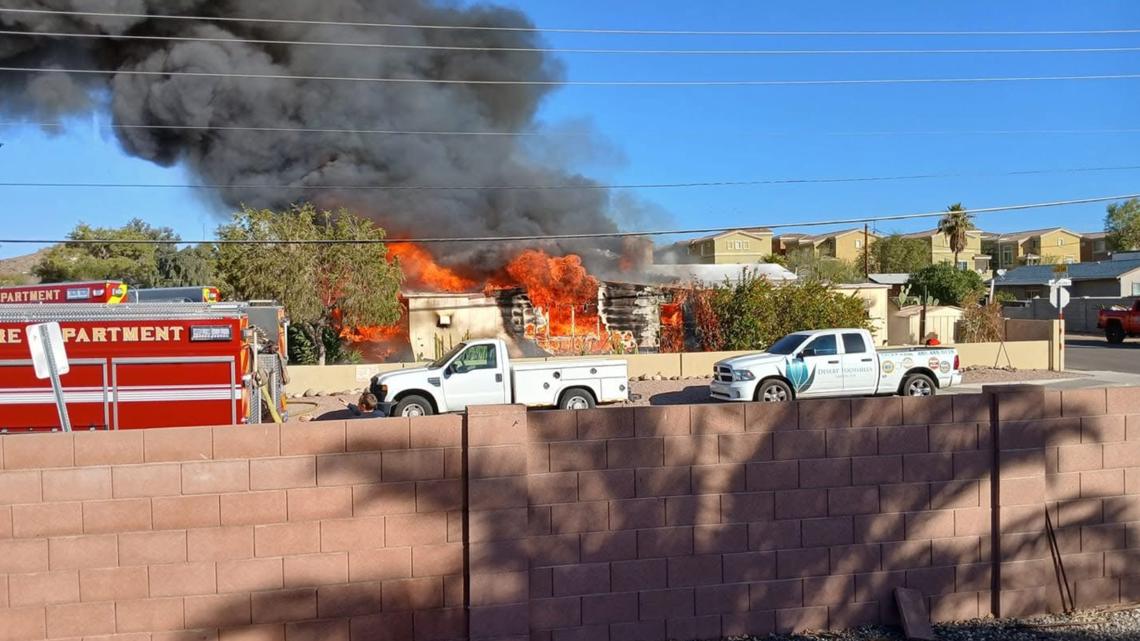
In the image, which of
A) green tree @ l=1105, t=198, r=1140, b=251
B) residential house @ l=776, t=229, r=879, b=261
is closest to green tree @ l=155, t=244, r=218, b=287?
residential house @ l=776, t=229, r=879, b=261

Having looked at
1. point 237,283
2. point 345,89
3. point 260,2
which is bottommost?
point 237,283

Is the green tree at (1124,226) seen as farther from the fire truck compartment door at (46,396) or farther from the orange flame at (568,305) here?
the fire truck compartment door at (46,396)

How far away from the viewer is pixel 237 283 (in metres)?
27.6

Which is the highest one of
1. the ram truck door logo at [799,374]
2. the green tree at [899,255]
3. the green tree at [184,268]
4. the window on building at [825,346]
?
the green tree at [899,255]

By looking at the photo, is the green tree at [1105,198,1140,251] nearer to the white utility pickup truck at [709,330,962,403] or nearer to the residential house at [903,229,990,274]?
the residential house at [903,229,990,274]

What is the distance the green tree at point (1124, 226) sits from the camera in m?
81.8

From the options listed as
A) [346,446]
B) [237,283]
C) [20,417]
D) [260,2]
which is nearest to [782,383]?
[20,417]

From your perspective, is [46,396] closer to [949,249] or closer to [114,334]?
[114,334]

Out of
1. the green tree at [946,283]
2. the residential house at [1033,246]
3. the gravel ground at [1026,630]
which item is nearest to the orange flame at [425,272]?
the green tree at [946,283]

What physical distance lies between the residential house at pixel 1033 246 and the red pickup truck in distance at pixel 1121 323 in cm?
6113

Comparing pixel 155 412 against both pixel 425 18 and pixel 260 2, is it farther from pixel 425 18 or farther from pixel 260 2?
pixel 425 18

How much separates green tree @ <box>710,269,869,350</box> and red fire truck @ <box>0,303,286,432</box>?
19.5 m

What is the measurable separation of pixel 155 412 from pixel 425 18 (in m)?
39.1

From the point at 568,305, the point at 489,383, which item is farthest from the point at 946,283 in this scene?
the point at 489,383
